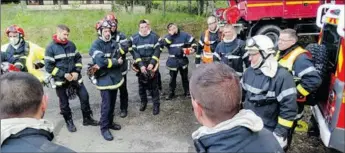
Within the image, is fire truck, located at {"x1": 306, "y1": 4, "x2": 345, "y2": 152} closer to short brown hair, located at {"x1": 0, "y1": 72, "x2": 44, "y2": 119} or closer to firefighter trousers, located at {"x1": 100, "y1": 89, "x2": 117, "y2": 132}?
short brown hair, located at {"x1": 0, "y1": 72, "x2": 44, "y2": 119}

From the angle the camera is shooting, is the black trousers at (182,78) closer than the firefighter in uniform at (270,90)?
No

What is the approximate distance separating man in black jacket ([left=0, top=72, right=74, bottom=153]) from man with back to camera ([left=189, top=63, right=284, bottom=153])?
28.8 inches

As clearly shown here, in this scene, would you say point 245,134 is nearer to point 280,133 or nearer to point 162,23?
point 280,133

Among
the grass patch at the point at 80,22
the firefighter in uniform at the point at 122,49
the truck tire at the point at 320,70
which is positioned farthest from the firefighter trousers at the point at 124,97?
the grass patch at the point at 80,22

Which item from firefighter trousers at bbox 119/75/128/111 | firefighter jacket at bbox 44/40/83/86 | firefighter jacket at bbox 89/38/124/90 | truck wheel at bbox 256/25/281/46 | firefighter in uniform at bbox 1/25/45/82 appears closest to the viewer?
firefighter jacket at bbox 89/38/124/90

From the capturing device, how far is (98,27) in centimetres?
524

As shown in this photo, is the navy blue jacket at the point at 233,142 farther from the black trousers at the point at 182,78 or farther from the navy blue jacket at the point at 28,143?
the black trousers at the point at 182,78

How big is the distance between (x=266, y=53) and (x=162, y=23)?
11.8 meters

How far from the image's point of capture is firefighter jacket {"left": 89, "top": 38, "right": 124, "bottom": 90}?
16.9 ft

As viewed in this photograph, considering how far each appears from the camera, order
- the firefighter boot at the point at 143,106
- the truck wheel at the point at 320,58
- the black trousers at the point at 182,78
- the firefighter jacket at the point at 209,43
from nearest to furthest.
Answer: the truck wheel at the point at 320,58 → the firefighter boot at the point at 143,106 → the firefighter jacket at the point at 209,43 → the black trousers at the point at 182,78

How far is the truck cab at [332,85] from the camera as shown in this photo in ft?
11.2

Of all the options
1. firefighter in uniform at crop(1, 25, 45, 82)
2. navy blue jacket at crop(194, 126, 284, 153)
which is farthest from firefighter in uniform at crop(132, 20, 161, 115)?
navy blue jacket at crop(194, 126, 284, 153)

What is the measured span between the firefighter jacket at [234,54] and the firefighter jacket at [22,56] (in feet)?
9.14

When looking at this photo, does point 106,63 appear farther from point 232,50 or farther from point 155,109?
point 232,50
